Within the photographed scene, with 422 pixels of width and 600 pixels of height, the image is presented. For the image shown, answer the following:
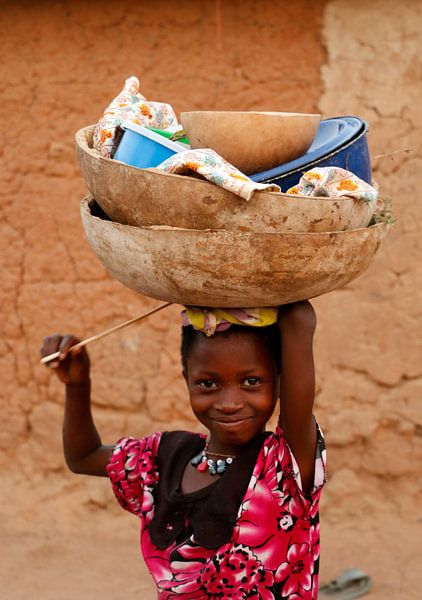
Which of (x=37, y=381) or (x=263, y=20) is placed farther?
(x=37, y=381)

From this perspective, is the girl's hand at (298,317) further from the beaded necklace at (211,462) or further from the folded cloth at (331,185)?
the beaded necklace at (211,462)

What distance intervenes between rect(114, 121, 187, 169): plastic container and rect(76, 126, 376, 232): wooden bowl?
0.31ft

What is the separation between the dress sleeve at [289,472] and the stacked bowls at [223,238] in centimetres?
38

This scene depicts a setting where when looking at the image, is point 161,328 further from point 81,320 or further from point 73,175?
point 73,175

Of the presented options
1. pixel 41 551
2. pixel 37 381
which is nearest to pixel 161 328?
pixel 37 381

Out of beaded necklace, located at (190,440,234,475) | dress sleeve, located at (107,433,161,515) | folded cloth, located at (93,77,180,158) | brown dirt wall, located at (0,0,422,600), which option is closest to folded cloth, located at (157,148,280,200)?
folded cloth, located at (93,77,180,158)

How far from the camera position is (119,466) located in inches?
104

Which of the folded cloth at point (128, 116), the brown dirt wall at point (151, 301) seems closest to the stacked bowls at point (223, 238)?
the folded cloth at point (128, 116)

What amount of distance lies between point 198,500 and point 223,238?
29.7 inches

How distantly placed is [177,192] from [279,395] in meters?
0.60

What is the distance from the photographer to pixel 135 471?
262 cm

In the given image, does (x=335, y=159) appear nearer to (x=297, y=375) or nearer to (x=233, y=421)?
(x=297, y=375)

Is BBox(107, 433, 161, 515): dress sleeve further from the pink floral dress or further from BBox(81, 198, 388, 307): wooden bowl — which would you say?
BBox(81, 198, 388, 307): wooden bowl

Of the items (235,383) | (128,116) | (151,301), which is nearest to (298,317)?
(235,383)
